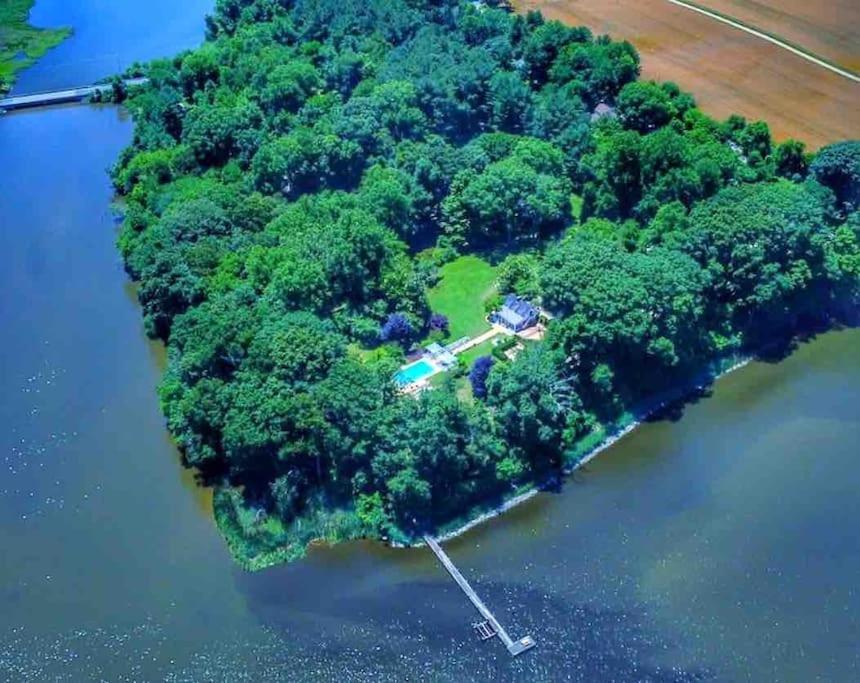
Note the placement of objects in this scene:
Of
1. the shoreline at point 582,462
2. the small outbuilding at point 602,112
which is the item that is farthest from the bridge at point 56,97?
the shoreline at point 582,462

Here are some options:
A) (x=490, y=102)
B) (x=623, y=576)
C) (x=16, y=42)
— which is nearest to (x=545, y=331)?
(x=623, y=576)

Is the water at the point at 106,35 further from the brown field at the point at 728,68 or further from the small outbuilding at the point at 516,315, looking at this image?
the small outbuilding at the point at 516,315

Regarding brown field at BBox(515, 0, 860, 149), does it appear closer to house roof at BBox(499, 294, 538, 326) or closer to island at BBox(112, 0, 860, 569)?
island at BBox(112, 0, 860, 569)

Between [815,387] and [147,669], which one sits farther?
[815,387]

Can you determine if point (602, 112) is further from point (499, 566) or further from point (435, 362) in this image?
point (499, 566)

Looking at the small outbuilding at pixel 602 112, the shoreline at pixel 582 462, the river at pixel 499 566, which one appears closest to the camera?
the river at pixel 499 566

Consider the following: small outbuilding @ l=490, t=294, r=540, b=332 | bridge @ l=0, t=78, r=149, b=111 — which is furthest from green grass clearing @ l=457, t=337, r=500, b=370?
bridge @ l=0, t=78, r=149, b=111

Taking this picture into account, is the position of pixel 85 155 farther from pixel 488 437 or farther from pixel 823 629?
pixel 823 629
